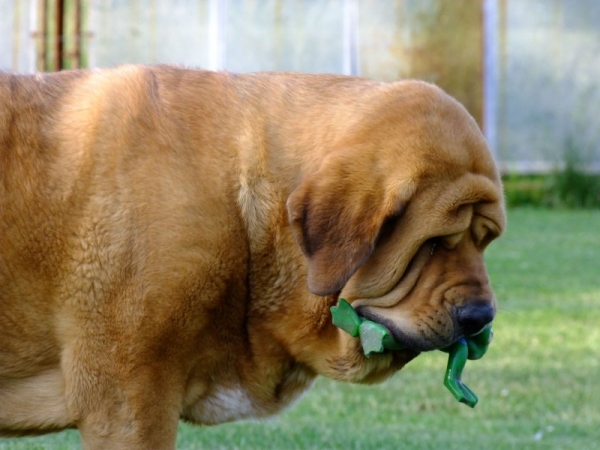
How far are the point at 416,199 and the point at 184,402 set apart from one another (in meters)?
0.99

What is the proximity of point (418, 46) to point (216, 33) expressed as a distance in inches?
145

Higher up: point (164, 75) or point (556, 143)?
point (164, 75)

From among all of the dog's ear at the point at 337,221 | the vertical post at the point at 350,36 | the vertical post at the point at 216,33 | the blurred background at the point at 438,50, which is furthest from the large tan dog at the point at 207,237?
the vertical post at the point at 350,36

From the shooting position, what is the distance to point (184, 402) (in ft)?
11.3

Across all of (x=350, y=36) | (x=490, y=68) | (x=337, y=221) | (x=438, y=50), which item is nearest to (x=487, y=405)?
(x=337, y=221)

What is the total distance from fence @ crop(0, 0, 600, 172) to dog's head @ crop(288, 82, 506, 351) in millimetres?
15870

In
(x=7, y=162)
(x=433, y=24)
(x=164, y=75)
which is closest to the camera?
Answer: (x=7, y=162)

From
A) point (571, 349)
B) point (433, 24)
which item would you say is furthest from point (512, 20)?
point (571, 349)

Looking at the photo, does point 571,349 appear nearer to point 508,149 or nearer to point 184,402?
point 184,402

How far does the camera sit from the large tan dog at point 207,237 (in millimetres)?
3260

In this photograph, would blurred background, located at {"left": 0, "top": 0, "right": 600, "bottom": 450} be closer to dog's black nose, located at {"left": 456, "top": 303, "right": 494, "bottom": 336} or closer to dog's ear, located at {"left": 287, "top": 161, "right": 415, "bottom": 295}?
dog's black nose, located at {"left": 456, "top": 303, "right": 494, "bottom": 336}

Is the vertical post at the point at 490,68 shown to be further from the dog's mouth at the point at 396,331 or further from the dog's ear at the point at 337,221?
the dog's ear at the point at 337,221

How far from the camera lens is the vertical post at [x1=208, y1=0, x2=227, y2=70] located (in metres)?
19.3

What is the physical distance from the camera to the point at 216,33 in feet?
63.6
